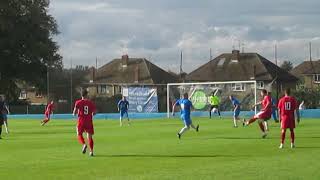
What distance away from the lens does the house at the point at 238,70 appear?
108438mm

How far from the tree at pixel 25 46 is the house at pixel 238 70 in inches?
1244

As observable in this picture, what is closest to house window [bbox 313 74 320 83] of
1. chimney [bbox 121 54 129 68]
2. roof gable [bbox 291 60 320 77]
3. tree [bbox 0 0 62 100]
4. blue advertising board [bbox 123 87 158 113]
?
roof gable [bbox 291 60 320 77]

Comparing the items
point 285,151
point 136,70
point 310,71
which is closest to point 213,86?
point 285,151

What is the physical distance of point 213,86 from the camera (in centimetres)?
6175

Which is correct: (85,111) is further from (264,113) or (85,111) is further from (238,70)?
(238,70)

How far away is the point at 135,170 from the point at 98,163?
205 cm

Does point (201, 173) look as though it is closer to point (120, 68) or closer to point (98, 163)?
point (98, 163)

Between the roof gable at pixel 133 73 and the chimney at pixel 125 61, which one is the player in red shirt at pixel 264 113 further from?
the chimney at pixel 125 61

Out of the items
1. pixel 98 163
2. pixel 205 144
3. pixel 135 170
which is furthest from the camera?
pixel 205 144

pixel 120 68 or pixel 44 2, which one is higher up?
pixel 44 2

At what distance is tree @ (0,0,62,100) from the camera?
8419 centimetres

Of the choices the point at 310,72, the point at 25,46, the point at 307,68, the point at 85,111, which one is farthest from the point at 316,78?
the point at 85,111

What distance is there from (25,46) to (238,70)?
3997 centimetres

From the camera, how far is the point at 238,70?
110875 mm
